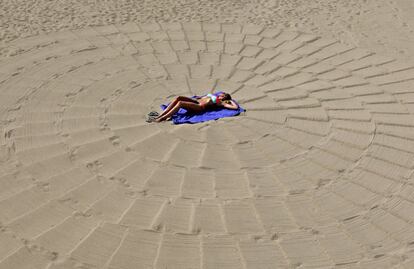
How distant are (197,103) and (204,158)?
4.31 feet

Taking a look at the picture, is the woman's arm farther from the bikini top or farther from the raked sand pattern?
the raked sand pattern

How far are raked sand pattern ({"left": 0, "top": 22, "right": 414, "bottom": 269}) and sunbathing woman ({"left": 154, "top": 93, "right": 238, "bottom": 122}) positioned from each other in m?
0.31

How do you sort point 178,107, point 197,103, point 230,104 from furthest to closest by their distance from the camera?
point 230,104 < point 197,103 < point 178,107

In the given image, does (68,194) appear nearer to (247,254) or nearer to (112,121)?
(112,121)

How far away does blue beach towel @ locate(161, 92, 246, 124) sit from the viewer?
8297mm

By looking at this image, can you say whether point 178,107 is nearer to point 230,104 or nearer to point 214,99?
point 214,99

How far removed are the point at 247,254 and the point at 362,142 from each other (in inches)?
129

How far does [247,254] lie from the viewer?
5812 millimetres

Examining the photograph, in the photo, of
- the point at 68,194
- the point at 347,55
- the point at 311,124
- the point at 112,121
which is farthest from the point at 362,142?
the point at 68,194

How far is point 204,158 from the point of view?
745cm

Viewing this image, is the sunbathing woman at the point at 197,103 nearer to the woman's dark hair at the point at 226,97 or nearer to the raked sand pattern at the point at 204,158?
the woman's dark hair at the point at 226,97

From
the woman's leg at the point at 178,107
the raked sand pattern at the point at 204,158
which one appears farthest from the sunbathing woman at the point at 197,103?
the raked sand pattern at the point at 204,158

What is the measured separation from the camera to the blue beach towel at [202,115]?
27.2 ft

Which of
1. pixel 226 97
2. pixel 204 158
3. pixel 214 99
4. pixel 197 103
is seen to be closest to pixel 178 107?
pixel 197 103
